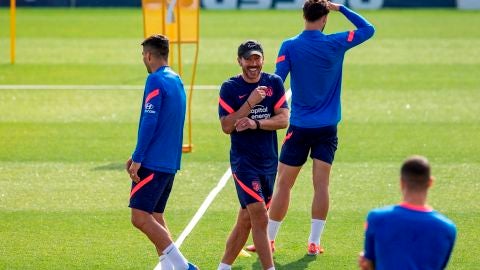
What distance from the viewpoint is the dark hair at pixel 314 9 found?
32.4 ft

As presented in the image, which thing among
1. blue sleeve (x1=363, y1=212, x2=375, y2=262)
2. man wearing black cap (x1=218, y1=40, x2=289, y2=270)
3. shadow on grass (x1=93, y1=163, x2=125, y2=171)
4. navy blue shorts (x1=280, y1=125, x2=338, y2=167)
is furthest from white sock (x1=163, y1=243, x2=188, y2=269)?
shadow on grass (x1=93, y1=163, x2=125, y2=171)

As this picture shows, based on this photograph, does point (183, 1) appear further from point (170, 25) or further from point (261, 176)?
point (261, 176)

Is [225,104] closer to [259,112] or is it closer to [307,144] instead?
[259,112]

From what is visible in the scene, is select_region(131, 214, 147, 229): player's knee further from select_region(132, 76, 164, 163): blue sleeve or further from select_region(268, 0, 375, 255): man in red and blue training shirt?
select_region(268, 0, 375, 255): man in red and blue training shirt

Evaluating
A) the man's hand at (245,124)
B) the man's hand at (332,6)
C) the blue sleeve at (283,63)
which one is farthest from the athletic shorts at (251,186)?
the man's hand at (332,6)

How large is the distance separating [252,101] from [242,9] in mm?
25677

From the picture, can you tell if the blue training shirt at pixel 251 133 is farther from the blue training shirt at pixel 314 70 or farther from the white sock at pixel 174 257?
the blue training shirt at pixel 314 70

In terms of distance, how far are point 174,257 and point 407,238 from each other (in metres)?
3.39

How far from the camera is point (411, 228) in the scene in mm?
5902

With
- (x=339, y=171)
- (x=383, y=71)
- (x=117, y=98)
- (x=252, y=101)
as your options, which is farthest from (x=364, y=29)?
(x=383, y=71)

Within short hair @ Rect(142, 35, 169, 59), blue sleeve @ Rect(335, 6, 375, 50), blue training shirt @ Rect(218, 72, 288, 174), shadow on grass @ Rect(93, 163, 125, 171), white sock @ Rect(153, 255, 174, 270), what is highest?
short hair @ Rect(142, 35, 169, 59)


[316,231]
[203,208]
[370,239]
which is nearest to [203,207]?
[203,208]

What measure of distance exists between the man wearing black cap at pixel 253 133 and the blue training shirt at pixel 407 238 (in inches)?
110

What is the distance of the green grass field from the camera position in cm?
1041
